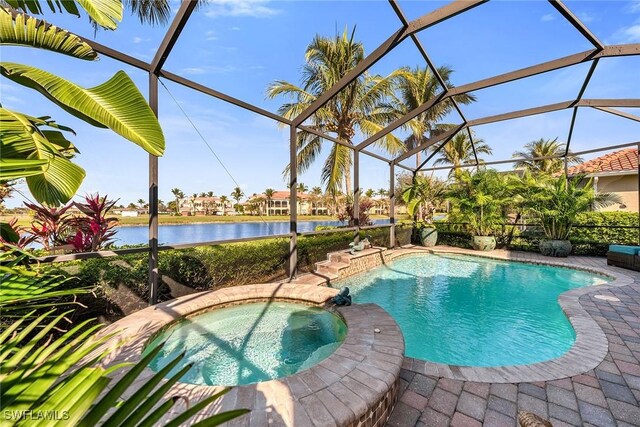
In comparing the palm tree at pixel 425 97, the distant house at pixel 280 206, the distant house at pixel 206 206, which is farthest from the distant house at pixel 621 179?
the distant house at pixel 206 206

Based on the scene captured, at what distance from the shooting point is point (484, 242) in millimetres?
11375

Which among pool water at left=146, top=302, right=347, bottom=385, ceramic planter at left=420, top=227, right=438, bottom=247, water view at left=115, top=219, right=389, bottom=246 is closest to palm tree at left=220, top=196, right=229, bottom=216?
water view at left=115, top=219, right=389, bottom=246

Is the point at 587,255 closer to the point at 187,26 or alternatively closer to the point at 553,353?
the point at 553,353

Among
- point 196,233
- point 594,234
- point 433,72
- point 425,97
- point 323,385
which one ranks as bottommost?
point 196,233

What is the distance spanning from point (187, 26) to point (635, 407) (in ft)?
23.1

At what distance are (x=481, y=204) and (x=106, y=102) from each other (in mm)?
12347

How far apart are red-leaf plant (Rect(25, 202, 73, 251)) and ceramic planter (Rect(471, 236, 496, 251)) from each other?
1317cm

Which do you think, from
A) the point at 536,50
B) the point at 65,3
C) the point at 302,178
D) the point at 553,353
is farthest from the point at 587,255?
the point at 65,3

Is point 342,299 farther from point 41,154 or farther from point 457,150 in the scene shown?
point 457,150

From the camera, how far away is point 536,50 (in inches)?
247

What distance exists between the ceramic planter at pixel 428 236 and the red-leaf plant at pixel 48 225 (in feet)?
41.9

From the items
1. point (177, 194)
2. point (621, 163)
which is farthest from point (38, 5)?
point (177, 194)

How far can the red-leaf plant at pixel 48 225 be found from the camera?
12.1 feet

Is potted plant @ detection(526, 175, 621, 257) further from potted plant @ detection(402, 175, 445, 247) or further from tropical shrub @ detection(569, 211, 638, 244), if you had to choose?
potted plant @ detection(402, 175, 445, 247)
